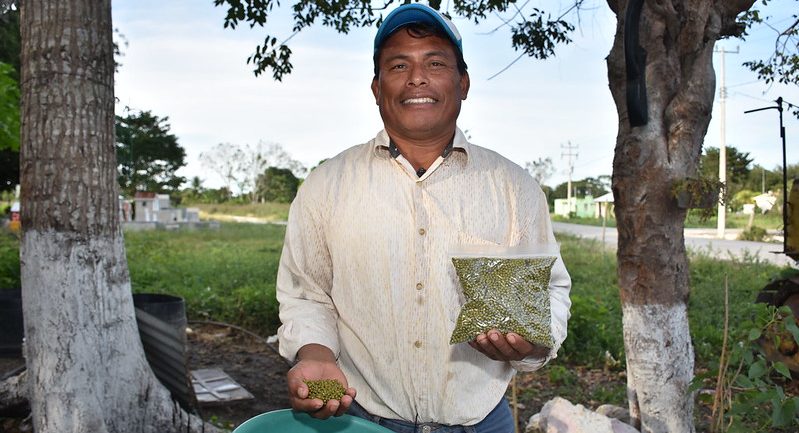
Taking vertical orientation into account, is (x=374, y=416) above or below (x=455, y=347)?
below

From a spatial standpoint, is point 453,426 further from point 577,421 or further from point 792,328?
point 577,421

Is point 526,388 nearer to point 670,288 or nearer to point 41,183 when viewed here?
point 670,288

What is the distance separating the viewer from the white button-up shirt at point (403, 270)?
4.94 feet

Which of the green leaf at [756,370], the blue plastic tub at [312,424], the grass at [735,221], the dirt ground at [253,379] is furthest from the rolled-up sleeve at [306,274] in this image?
the grass at [735,221]

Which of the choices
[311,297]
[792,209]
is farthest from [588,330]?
→ [311,297]

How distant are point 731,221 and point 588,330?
1226 inches

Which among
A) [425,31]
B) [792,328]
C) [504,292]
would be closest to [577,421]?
[792,328]

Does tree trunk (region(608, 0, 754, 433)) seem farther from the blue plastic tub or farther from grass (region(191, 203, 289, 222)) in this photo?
grass (region(191, 203, 289, 222))

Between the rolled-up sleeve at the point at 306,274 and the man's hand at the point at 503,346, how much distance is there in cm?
35

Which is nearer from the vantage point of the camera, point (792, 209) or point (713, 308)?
point (792, 209)

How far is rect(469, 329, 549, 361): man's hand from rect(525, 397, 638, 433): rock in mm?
2257

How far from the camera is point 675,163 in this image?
3.62 m

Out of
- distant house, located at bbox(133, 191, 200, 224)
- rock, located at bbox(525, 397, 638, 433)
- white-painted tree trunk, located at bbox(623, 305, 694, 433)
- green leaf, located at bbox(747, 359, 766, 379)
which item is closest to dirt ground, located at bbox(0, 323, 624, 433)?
rock, located at bbox(525, 397, 638, 433)

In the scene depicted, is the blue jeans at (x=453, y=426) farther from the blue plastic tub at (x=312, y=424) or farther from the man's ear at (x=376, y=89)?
the man's ear at (x=376, y=89)
